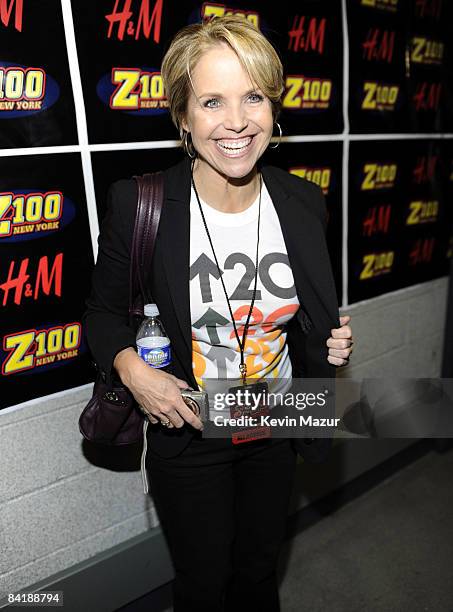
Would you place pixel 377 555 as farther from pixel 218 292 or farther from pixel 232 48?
pixel 232 48

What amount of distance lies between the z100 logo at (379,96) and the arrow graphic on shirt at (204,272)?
142cm

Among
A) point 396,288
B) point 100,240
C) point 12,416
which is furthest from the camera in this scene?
point 396,288

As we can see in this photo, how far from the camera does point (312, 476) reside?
2648 millimetres

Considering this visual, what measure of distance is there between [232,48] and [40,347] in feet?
3.48

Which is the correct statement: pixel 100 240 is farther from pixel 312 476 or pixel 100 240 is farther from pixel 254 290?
pixel 312 476

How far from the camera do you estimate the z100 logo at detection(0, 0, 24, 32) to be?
1.48 meters

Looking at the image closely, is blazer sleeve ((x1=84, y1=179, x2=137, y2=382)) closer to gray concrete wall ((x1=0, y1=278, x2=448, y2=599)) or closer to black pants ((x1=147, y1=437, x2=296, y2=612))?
black pants ((x1=147, y1=437, x2=296, y2=612))

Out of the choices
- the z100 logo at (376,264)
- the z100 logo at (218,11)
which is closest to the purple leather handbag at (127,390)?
the z100 logo at (218,11)

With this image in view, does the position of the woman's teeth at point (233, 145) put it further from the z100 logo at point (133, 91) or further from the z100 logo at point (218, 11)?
the z100 logo at point (218, 11)

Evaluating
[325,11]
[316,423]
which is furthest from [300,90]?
[316,423]

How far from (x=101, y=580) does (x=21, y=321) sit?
1057 mm

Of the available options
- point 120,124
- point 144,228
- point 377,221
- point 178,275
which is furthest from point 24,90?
point 377,221

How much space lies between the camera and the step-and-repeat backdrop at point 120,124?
1594mm

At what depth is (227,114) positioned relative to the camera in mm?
1315
